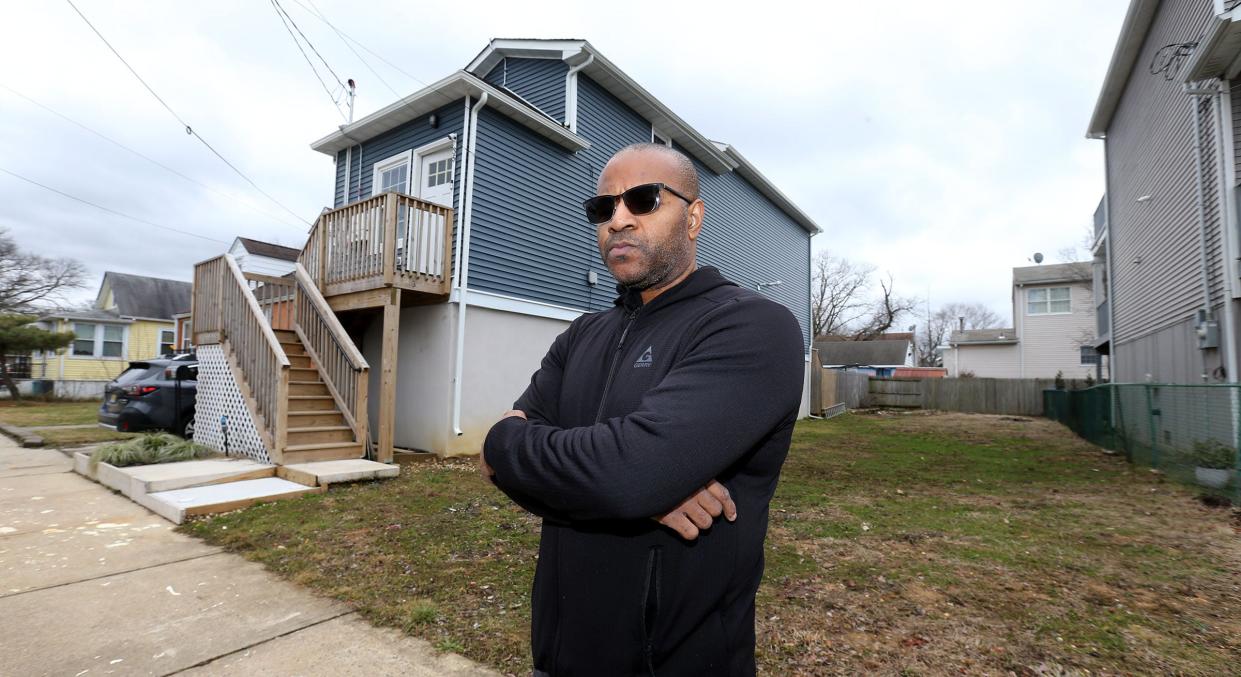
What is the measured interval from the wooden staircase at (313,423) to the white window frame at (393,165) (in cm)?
316

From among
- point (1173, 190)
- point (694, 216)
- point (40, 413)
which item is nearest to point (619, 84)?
point (1173, 190)

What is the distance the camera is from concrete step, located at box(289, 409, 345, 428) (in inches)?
274

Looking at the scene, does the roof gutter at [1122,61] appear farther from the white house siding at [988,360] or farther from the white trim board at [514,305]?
the white house siding at [988,360]

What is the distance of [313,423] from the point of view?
7168 millimetres

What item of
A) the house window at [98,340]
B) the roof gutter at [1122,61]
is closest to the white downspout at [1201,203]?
the roof gutter at [1122,61]

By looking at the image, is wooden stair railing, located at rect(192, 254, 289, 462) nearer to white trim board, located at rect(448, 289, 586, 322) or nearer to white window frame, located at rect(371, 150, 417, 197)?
white trim board, located at rect(448, 289, 586, 322)

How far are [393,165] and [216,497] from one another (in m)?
6.55

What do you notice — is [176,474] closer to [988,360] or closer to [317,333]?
[317,333]

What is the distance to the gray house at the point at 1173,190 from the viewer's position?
282 inches

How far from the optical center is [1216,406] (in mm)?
5980

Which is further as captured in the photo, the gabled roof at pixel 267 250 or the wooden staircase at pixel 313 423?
the gabled roof at pixel 267 250

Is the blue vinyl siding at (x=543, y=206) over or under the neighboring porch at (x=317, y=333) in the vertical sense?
over

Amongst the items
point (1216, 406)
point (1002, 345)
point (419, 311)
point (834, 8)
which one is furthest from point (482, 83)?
point (1002, 345)

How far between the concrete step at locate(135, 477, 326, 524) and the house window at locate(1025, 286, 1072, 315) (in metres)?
31.9
